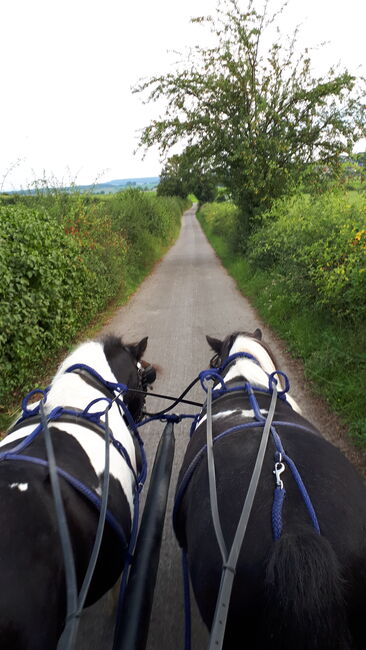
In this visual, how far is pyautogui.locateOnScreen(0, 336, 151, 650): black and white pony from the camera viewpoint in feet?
3.87

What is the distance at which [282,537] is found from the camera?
1.10 meters

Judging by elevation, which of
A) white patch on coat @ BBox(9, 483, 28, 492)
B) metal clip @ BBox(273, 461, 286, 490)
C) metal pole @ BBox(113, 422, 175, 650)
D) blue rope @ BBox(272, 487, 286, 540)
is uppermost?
white patch on coat @ BBox(9, 483, 28, 492)

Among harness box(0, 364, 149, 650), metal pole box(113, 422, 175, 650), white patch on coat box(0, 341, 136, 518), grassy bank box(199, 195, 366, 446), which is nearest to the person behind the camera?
harness box(0, 364, 149, 650)

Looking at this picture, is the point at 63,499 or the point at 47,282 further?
the point at 47,282

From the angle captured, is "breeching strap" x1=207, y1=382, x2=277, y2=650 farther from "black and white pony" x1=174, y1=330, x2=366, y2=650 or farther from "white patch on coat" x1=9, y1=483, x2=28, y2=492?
"white patch on coat" x1=9, y1=483, x2=28, y2=492

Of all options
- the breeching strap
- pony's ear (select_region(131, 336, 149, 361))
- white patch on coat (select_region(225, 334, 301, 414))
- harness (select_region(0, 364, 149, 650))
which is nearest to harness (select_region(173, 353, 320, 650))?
the breeching strap

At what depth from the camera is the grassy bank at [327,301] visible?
171 inches

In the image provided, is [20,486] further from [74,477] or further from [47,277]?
[47,277]

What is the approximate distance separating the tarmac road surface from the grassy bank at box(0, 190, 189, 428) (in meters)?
1.02

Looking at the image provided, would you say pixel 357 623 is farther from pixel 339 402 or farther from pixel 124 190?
pixel 124 190

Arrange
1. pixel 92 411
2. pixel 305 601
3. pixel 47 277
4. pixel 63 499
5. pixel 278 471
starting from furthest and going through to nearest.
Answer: pixel 47 277
pixel 92 411
pixel 63 499
pixel 278 471
pixel 305 601

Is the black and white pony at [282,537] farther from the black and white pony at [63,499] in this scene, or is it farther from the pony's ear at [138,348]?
the pony's ear at [138,348]

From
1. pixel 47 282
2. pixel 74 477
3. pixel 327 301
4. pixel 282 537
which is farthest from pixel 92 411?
pixel 327 301

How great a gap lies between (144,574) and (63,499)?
1.62ft
